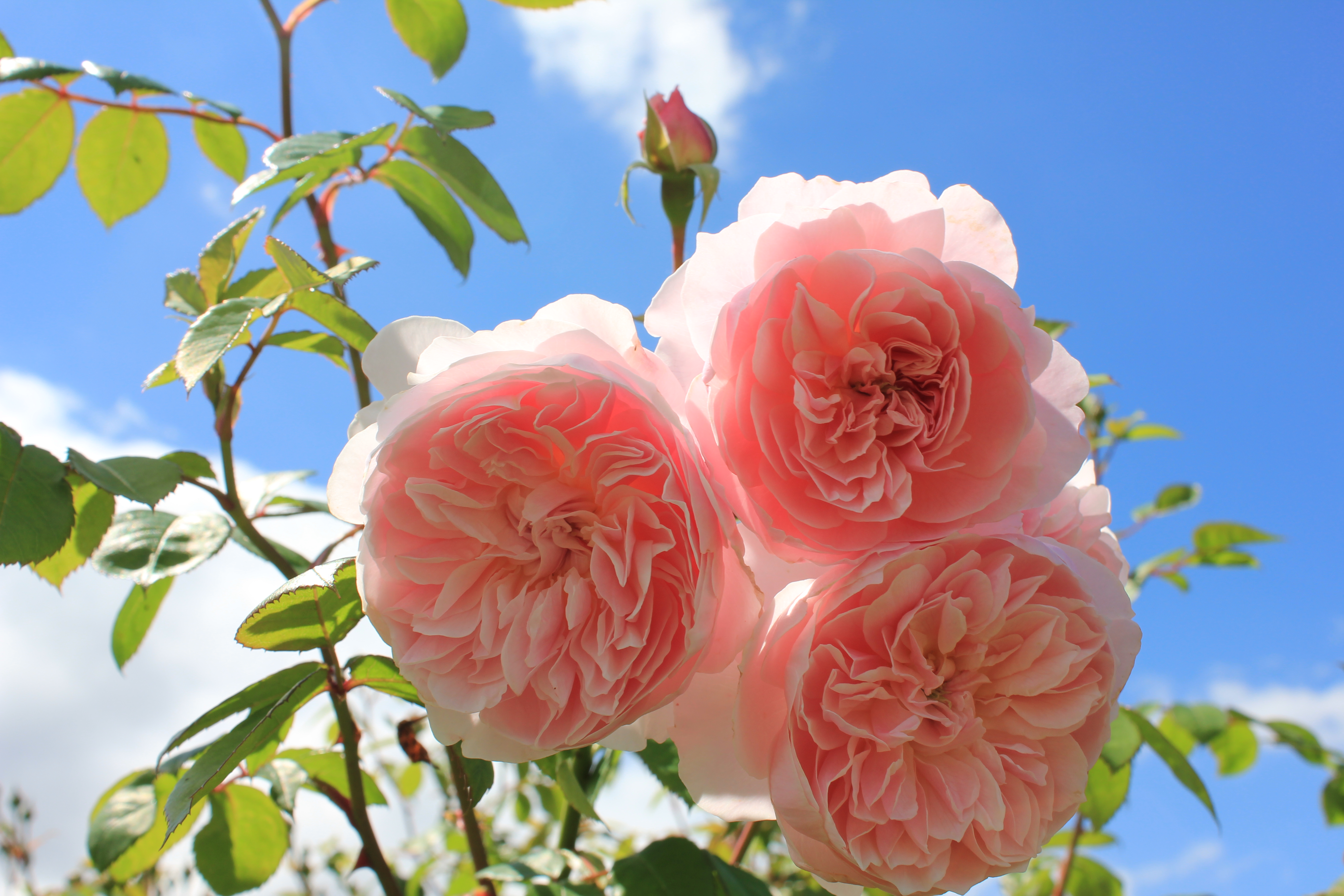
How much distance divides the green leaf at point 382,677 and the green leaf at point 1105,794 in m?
0.96

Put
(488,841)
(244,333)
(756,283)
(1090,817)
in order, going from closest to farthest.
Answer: (756,283) < (244,333) < (1090,817) < (488,841)

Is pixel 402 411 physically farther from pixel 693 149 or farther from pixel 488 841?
pixel 488 841

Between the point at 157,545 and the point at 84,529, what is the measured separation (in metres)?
0.07

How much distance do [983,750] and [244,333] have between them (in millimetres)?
676

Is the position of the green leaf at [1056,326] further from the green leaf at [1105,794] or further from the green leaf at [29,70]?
the green leaf at [29,70]

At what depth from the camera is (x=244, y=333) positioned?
2.35ft

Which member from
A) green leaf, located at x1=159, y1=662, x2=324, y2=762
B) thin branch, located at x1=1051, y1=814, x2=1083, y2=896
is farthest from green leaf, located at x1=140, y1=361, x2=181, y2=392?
thin branch, located at x1=1051, y1=814, x2=1083, y2=896

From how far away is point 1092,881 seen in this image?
5.38ft

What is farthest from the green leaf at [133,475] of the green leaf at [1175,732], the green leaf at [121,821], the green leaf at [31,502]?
the green leaf at [1175,732]

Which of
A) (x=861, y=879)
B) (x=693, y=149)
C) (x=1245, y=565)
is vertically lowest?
(x=861, y=879)

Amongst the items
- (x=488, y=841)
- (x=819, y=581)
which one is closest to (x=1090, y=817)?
(x=819, y=581)

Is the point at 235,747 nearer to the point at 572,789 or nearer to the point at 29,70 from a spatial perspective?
the point at 572,789

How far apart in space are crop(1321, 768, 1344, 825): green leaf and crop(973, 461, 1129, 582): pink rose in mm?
1604

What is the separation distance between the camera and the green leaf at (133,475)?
0.70m
